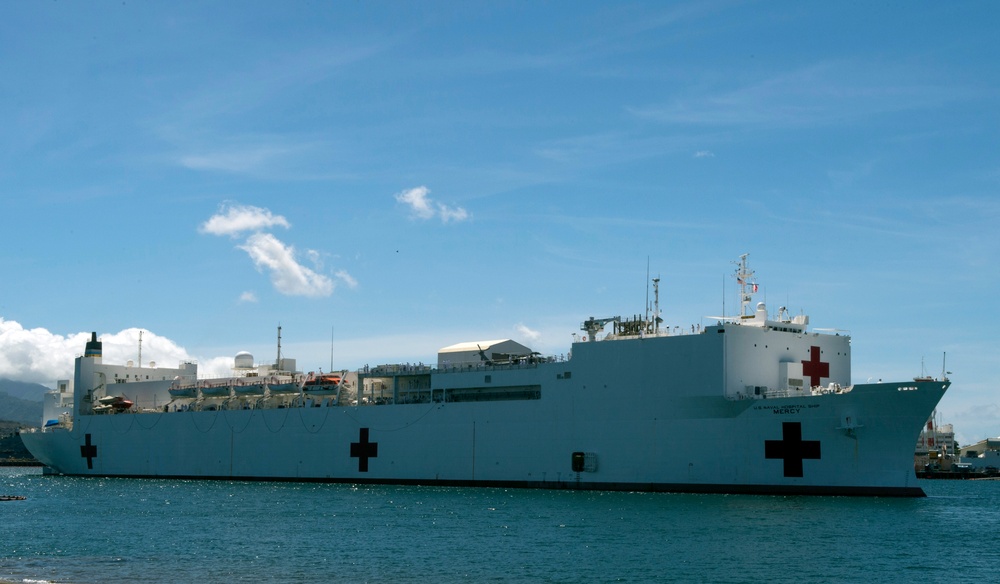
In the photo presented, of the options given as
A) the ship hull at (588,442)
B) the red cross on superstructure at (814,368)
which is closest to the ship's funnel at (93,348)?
the ship hull at (588,442)

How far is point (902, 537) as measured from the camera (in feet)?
65.8

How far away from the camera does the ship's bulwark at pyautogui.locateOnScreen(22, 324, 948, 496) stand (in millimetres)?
25609

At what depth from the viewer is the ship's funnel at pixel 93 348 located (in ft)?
150

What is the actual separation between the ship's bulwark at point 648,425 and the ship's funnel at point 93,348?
43.3 ft

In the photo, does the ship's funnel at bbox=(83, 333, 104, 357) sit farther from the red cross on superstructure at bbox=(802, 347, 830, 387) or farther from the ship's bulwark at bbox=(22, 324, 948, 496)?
the red cross on superstructure at bbox=(802, 347, 830, 387)

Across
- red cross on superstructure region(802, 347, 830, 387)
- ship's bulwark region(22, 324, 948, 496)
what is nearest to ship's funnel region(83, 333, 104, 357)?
ship's bulwark region(22, 324, 948, 496)

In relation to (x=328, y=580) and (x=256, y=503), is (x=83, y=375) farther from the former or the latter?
(x=328, y=580)

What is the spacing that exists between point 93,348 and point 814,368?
30690mm

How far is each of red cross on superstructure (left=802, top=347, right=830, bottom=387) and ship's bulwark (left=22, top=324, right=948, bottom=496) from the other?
4cm

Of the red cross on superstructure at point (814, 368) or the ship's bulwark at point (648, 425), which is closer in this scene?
the ship's bulwark at point (648, 425)

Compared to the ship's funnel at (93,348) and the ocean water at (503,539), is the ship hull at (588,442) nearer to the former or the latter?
the ocean water at (503,539)

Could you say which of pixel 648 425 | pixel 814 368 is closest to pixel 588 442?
pixel 648 425

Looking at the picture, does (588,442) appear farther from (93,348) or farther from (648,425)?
(93,348)

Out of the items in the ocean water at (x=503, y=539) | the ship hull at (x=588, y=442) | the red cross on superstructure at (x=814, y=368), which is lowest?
the ocean water at (x=503, y=539)
